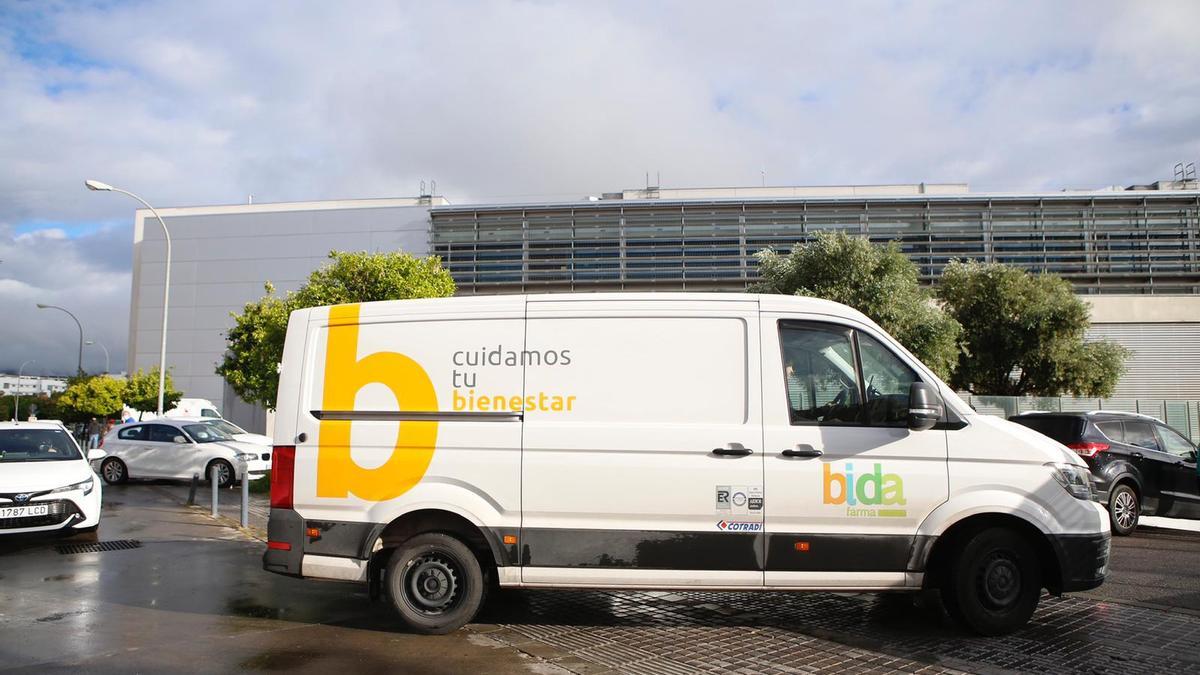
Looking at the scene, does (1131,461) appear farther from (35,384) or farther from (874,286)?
(35,384)

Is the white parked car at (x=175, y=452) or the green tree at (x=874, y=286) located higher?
the green tree at (x=874, y=286)

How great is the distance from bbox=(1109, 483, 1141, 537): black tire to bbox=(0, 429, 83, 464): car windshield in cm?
1384

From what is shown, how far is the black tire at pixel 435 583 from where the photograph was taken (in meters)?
5.72

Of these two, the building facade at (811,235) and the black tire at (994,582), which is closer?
the black tire at (994,582)

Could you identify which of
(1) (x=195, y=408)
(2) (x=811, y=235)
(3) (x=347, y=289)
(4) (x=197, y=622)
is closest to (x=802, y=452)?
(4) (x=197, y=622)

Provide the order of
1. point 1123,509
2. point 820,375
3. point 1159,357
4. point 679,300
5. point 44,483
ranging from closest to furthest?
point 820,375
point 679,300
point 44,483
point 1123,509
point 1159,357

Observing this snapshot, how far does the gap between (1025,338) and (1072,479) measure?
85.7 ft

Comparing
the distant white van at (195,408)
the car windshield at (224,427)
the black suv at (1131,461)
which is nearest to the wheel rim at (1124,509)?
the black suv at (1131,461)

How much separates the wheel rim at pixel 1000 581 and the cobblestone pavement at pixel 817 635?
28 centimetres

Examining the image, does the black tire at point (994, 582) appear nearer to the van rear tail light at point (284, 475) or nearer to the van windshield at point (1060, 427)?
the van rear tail light at point (284, 475)

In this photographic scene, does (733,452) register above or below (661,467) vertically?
above

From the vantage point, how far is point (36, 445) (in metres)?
10.3

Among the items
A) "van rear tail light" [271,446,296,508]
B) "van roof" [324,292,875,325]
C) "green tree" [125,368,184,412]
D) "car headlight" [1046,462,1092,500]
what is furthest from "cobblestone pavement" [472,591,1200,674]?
"green tree" [125,368,184,412]

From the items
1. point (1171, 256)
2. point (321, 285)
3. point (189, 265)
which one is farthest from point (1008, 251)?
point (189, 265)
